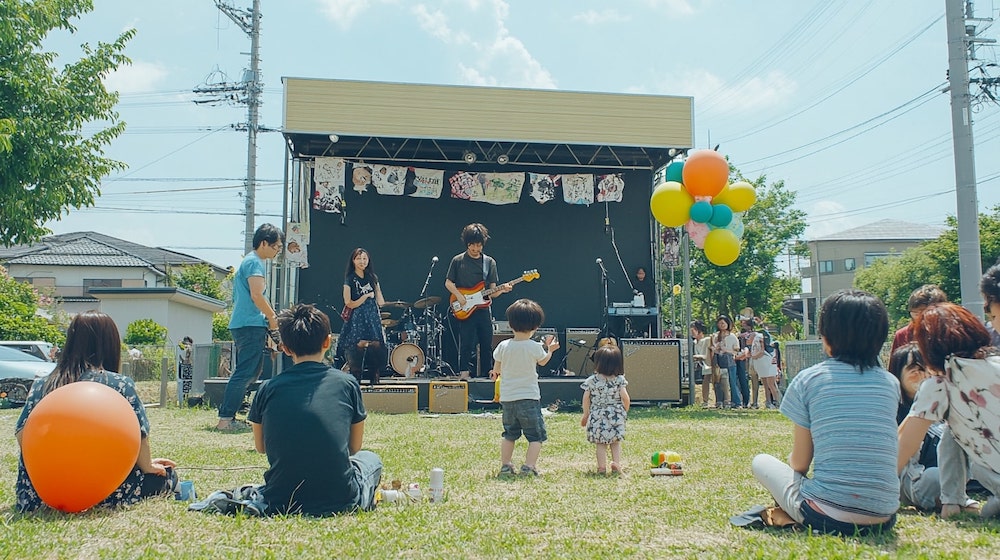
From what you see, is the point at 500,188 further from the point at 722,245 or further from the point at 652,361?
the point at 722,245

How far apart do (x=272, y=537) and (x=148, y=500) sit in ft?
3.35

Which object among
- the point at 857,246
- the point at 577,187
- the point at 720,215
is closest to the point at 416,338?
the point at 577,187

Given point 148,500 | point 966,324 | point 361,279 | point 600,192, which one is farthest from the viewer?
point 600,192

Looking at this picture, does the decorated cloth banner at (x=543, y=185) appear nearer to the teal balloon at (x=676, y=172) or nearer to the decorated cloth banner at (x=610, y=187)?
the decorated cloth banner at (x=610, y=187)

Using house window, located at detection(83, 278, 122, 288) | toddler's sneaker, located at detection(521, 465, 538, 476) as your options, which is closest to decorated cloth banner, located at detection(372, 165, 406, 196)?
toddler's sneaker, located at detection(521, 465, 538, 476)

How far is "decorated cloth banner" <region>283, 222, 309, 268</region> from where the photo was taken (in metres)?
11.6

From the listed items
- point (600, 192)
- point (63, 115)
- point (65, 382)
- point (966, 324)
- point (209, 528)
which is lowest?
point (209, 528)

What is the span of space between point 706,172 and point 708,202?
0.37 m

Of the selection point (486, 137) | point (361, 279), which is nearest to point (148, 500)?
point (361, 279)

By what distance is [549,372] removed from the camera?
40.5 ft

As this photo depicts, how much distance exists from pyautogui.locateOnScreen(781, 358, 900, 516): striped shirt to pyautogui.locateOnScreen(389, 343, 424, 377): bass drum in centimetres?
803

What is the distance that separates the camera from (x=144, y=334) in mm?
20875

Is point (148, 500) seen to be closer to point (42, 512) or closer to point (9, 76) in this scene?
point (42, 512)

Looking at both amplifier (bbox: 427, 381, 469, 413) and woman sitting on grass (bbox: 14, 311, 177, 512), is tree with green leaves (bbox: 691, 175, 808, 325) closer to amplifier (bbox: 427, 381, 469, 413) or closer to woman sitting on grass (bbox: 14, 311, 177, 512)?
amplifier (bbox: 427, 381, 469, 413)
